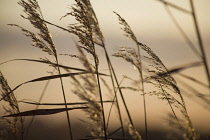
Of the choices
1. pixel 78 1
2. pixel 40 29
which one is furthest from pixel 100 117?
pixel 40 29

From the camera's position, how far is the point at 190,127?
183 centimetres

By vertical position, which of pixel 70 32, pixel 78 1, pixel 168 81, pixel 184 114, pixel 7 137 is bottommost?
pixel 7 137

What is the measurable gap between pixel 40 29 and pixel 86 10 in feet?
2.40

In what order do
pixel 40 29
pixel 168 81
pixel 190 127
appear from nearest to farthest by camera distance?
pixel 190 127
pixel 168 81
pixel 40 29

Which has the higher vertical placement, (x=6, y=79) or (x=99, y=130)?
(x=6, y=79)

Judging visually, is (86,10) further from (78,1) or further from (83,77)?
(83,77)

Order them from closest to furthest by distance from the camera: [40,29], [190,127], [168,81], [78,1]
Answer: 1. [190,127]
2. [168,81]
3. [78,1]
4. [40,29]

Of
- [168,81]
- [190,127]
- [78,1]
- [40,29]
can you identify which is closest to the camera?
[190,127]

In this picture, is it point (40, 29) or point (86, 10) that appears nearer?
point (86, 10)

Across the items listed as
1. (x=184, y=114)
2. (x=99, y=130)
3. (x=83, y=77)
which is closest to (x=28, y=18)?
(x=83, y=77)

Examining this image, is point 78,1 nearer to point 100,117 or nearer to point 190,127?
point 100,117

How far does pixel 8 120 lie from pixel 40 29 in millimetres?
936

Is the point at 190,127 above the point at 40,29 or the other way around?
the other way around

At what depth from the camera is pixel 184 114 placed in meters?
1.92
